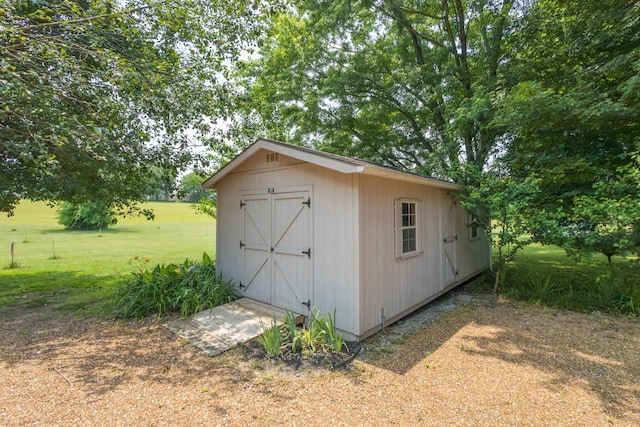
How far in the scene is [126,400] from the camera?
2814 millimetres

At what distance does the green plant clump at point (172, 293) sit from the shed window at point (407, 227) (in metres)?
3.43

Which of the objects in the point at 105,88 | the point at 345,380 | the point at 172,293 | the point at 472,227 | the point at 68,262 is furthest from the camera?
the point at 68,262

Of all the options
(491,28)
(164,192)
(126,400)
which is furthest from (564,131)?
(164,192)

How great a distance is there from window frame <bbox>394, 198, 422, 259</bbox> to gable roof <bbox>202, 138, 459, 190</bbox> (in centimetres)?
47

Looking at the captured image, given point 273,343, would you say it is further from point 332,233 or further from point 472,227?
point 472,227

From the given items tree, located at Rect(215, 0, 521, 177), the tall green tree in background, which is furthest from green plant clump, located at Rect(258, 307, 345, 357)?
tree, located at Rect(215, 0, 521, 177)

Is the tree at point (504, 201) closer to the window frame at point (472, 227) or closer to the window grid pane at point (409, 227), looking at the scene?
the window frame at point (472, 227)

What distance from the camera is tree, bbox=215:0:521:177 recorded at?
8.29 metres

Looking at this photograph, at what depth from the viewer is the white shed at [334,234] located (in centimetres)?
407

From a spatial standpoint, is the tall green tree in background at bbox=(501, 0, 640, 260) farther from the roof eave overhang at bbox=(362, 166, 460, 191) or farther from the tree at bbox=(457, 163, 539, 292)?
the roof eave overhang at bbox=(362, 166, 460, 191)

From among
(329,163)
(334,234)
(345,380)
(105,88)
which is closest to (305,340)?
(345,380)

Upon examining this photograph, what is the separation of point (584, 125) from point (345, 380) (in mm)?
6510

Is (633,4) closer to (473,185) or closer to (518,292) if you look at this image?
(473,185)

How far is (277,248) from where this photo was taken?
5.10 m
